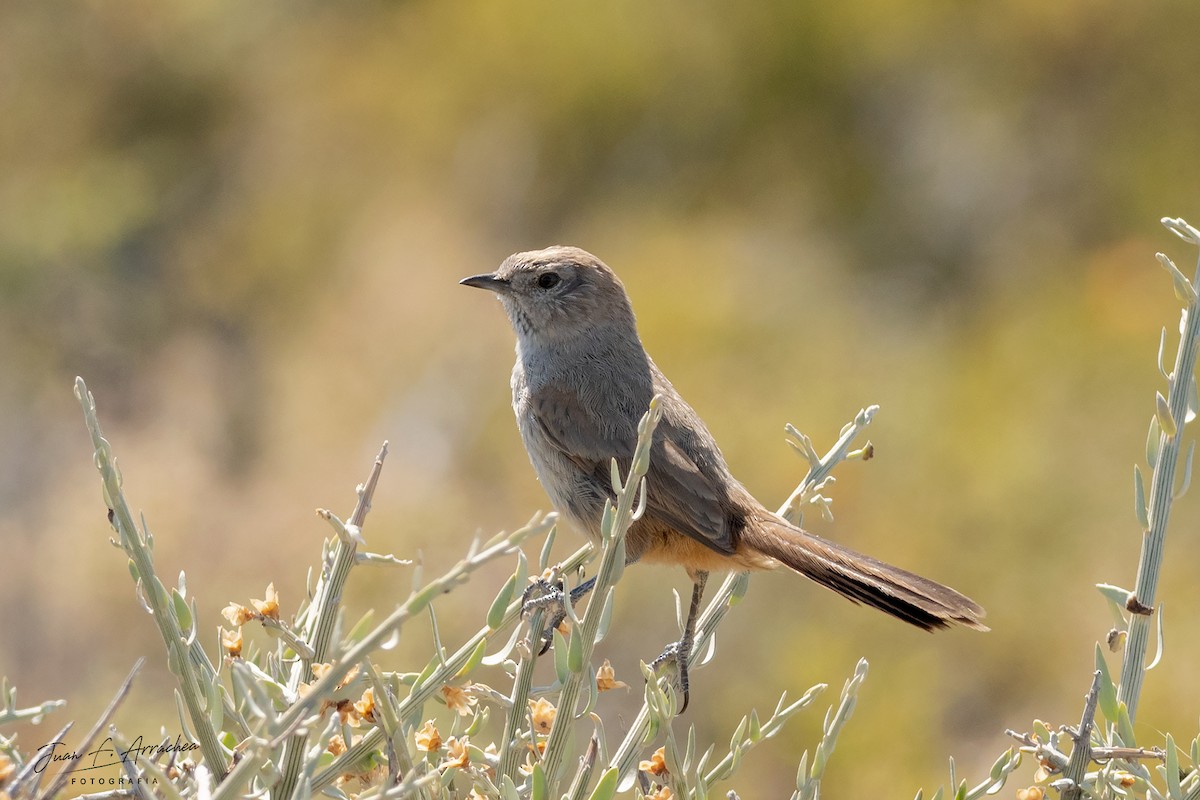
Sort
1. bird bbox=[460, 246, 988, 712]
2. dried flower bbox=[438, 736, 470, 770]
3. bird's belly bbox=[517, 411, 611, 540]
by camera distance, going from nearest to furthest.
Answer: dried flower bbox=[438, 736, 470, 770] < bird bbox=[460, 246, 988, 712] < bird's belly bbox=[517, 411, 611, 540]

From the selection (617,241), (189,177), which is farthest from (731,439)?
(189,177)

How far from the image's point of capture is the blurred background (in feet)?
20.4

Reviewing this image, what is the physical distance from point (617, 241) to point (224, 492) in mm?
3298

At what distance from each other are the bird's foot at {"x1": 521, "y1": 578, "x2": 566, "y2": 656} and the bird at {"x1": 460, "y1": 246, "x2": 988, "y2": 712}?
1.07 ft

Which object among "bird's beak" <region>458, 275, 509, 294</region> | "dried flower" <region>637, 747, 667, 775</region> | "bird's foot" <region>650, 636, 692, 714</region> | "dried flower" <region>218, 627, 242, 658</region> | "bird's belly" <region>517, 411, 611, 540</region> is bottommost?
"dried flower" <region>637, 747, 667, 775</region>

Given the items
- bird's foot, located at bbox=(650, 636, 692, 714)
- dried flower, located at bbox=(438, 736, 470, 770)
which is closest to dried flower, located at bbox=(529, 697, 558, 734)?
dried flower, located at bbox=(438, 736, 470, 770)

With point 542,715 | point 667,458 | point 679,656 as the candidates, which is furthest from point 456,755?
point 667,458

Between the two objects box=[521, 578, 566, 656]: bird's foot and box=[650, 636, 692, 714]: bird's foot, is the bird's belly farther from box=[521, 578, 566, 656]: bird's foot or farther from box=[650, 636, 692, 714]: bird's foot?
box=[521, 578, 566, 656]: bird's foot

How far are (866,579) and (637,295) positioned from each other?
5.72 m

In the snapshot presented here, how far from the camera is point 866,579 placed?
271 cm

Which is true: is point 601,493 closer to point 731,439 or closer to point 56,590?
point 731,439

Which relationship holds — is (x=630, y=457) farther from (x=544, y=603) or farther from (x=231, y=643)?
(x=231, y=643)

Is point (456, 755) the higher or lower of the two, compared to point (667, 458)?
lower

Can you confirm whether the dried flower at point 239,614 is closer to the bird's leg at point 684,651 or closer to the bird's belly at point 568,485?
the bird's leg at point 684,651
